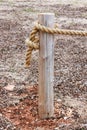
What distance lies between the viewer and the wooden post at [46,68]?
12.3ft

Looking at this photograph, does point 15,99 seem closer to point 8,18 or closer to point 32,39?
point 32,39

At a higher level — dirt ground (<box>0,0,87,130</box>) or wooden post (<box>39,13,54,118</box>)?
wooden post (<box>39,13,54,118</box>)

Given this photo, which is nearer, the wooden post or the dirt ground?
the wooden post

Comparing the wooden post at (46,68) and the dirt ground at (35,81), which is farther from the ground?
the wooden post at (46,68)

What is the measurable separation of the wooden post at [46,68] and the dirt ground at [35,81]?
0.14 metres

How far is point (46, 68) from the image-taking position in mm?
3887

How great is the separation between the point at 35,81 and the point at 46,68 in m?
1.52

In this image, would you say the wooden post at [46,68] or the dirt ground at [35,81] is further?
the dirt ground at [35,81]

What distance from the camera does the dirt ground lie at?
4051 millimetres

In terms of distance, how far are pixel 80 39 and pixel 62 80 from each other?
2900 mm

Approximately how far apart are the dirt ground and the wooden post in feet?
0.44

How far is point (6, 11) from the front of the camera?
12188 millimetres

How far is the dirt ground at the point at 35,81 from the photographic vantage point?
4.05m

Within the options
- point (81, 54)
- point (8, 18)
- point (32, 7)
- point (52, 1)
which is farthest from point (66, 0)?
point (81, 54)
